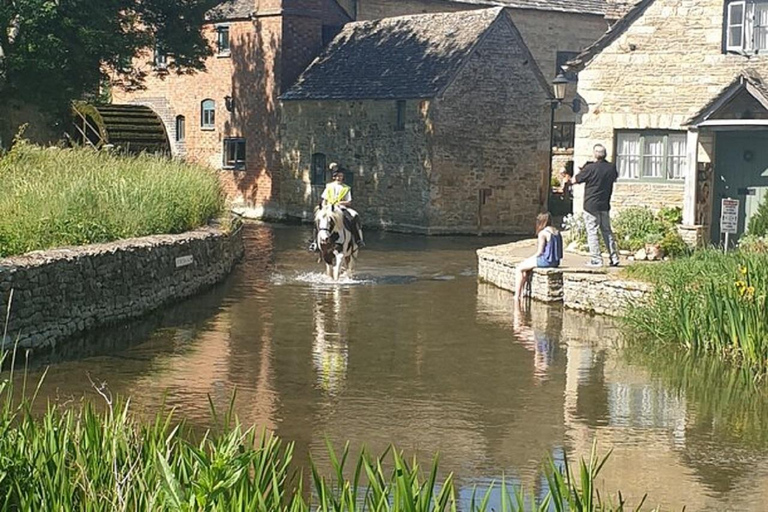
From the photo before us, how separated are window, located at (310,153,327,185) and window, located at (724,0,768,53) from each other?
54.1 ft

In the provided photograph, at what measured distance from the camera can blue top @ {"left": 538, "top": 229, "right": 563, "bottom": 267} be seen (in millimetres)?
18953

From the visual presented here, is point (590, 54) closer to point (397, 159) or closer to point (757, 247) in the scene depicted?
point (757, 247)

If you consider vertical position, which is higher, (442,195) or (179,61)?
(179,61)

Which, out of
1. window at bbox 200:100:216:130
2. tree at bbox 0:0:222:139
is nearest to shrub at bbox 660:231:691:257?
tree at bbox 0:0:222:139

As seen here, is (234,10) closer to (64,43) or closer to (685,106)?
(64,43)

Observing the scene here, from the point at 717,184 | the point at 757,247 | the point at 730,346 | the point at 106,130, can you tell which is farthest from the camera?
the point at 106,130

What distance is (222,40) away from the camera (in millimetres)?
40156

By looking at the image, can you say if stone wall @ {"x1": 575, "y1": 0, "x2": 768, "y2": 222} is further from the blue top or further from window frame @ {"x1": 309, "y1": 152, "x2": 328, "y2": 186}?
window frame @ {"x1": 309, "y1": 152, "x2": 328, "y2": 186}

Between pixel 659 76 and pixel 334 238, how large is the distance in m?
7.08

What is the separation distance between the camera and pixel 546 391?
486 inches

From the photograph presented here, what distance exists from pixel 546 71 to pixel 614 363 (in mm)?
33029

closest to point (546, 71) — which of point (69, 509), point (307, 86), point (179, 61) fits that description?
point (307, 86)

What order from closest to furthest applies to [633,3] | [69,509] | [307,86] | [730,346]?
[69,509] < [730,346] < [633,3] < [307,86]

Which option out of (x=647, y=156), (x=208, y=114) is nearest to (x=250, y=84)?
(x=208, y=114)
